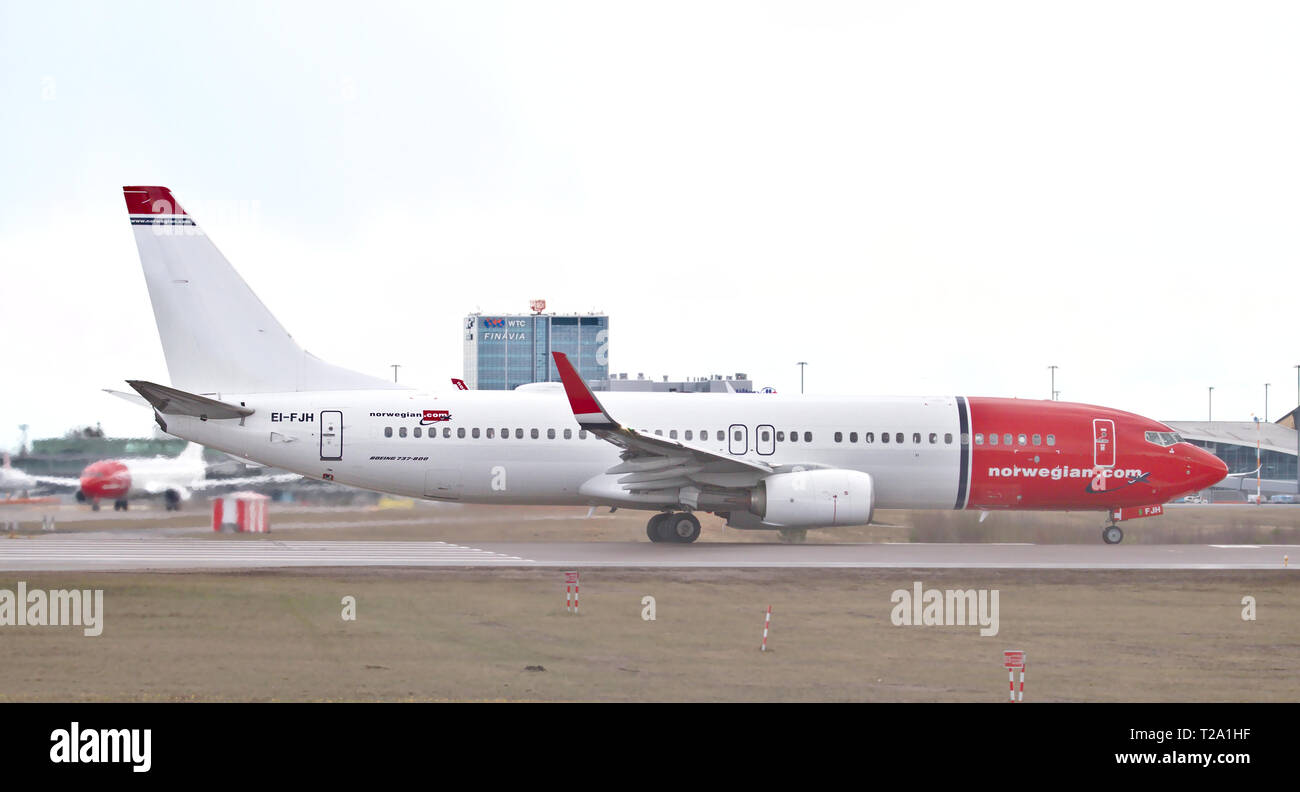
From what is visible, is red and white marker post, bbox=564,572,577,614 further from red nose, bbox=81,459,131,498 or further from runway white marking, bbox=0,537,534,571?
red nose, bbox=81,459,131,498

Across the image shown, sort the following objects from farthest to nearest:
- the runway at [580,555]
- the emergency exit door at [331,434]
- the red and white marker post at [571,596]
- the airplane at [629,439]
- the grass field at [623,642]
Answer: the emergency exit door at [331,434]
the airplane at [629,439]
the runway at [580,555]
the red and white marker post at [571,596]
the grass field at [623,642]

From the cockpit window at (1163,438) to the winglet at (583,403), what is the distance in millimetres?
12968

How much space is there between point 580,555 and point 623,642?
9.00 metres

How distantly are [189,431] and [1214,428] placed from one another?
6507 cm

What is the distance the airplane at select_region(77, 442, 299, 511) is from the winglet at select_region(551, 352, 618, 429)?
28.0 feet

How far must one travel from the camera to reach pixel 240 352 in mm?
25844

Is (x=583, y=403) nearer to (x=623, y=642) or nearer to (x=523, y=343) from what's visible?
(x=623, y=642)

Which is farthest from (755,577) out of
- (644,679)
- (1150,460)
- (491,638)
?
(1150,460)

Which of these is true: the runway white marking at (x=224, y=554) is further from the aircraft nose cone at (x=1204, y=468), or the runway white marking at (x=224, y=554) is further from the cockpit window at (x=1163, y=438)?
the aircraft nose cone at (x=1204, y=468)

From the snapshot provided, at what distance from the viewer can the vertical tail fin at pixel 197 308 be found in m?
25.6

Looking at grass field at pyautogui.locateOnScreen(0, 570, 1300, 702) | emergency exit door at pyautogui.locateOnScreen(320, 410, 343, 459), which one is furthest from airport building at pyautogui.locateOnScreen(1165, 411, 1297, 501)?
emergency exit door at pyautogui.locateOnScreen(320, 410, 343, 459)

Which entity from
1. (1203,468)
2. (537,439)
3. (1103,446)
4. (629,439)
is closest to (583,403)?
(629,439)

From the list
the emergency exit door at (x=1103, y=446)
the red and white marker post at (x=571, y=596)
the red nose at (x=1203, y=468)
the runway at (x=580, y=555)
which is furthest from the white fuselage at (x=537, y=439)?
the red and white marker post at (x=571, y=596)

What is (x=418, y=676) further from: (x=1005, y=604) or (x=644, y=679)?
(x=1005, y=604)
